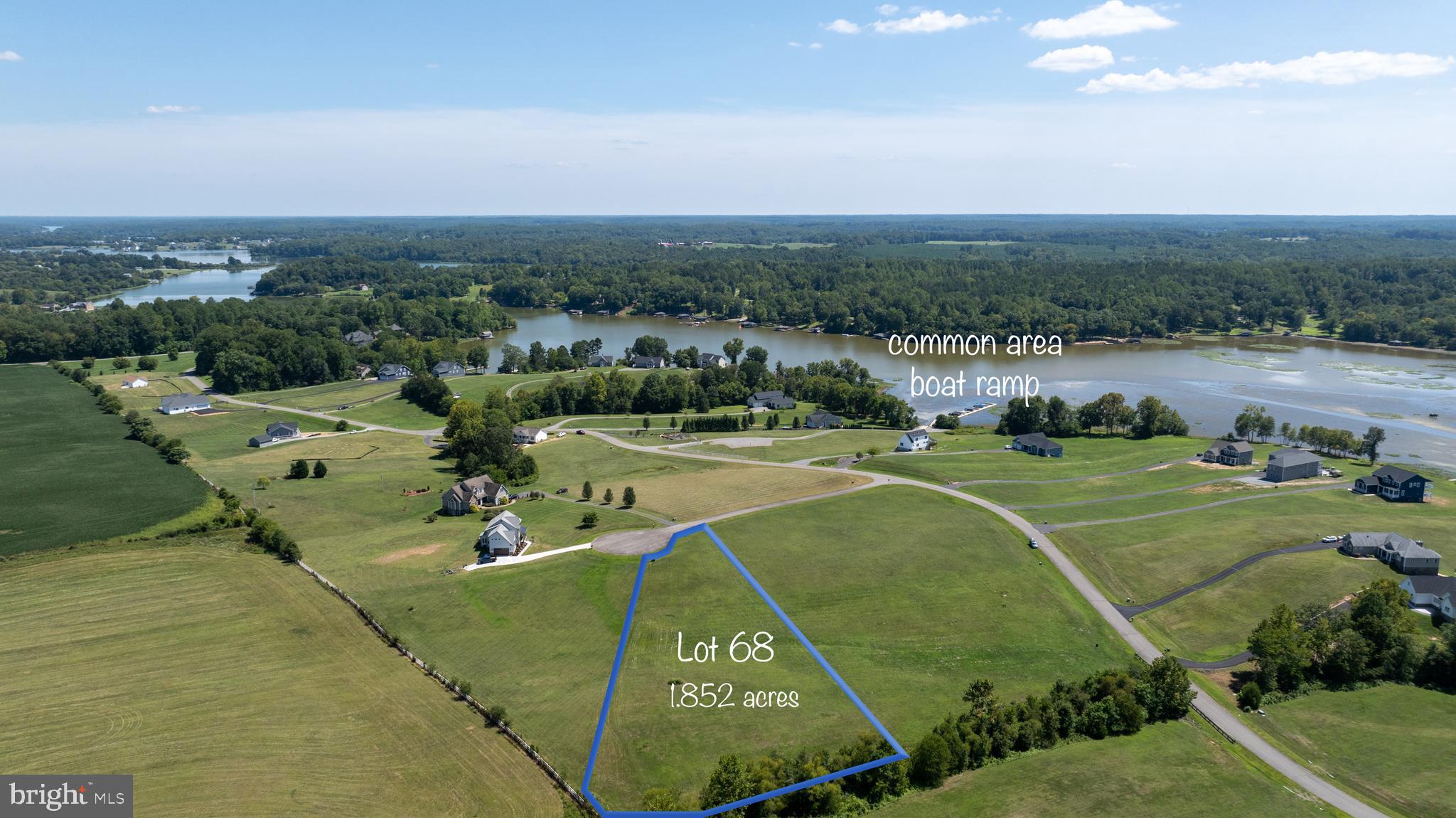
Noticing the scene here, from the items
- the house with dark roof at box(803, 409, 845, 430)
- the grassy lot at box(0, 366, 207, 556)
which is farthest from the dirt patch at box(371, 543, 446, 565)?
the house with dark roof at box(803, 409, 845, 430)

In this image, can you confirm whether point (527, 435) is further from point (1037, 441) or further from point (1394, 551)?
point (1394, 551)

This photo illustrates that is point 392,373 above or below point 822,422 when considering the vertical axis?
above

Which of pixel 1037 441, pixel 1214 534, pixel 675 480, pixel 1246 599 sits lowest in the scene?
pixel 1246 599

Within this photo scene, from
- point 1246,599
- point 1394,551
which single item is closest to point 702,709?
point 1246,599

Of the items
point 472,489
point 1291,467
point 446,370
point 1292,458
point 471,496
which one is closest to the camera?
point 471,496

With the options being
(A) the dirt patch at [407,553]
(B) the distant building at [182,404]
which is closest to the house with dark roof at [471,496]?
(A) the dirt patch at [407,553]

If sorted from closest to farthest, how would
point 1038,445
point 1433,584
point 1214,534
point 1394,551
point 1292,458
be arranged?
point 1433,584 → point 1394,551 → point 1214,534 → point 1292,458 → point 1038,445

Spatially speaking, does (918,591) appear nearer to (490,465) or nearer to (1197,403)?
(490,465)

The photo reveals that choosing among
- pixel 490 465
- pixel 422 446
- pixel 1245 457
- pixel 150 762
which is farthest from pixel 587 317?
pixel 150 762
